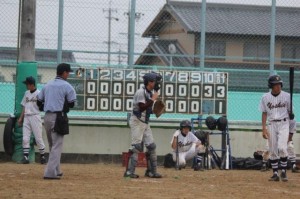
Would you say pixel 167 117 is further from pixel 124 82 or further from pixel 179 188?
pixel 179 188

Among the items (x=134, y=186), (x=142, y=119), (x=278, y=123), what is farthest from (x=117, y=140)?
(x=134, y=186)

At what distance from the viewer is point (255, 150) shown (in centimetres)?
2173

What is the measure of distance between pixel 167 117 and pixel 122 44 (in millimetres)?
2244

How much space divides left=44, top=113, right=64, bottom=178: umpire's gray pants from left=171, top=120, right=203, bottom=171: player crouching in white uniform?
5.87 meters

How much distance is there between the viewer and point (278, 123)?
15242 mm

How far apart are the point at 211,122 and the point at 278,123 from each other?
517 centimetres

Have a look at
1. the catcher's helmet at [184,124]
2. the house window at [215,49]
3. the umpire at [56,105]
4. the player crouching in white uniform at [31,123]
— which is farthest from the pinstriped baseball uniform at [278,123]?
the player crouching in white uniform at [31,123]

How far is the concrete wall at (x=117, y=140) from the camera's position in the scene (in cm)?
2128

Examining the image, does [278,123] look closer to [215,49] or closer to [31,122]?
[31,122]

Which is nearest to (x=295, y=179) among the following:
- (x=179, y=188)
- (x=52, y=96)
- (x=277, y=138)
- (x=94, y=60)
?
(x=277, y=138)

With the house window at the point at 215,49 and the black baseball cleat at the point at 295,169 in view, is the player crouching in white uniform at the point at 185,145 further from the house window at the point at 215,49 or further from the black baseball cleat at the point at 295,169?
the house window at the point at 215,49

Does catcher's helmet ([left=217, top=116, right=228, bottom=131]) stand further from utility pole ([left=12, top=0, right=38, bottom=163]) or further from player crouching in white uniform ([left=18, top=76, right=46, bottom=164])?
utility pole ([left=12, top=0, right=38, bottom=163])

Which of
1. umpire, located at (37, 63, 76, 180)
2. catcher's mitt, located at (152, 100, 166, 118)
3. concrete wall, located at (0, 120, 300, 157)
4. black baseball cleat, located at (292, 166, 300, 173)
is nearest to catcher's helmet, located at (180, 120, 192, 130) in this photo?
concrete wall, located at (0, 120, 300, 157)

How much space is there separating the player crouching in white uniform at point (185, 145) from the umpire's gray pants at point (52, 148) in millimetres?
5867
